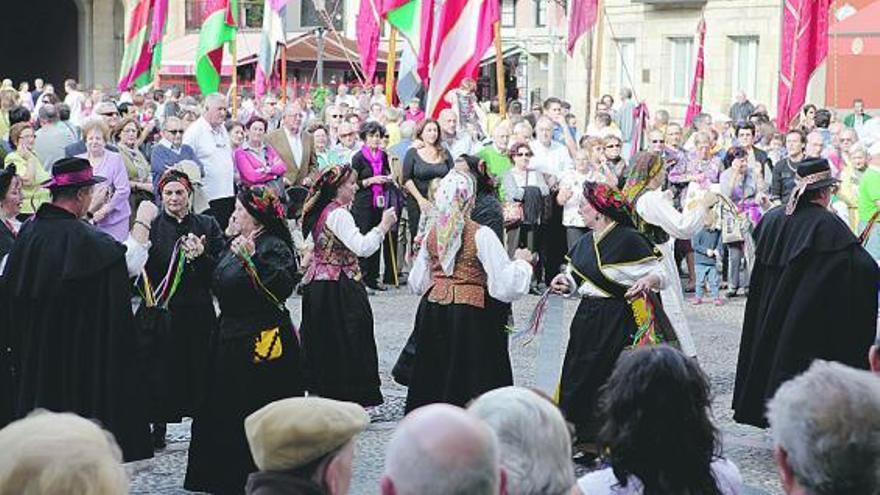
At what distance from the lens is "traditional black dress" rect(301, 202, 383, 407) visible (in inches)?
374

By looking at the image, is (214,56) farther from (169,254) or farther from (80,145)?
(169,254)

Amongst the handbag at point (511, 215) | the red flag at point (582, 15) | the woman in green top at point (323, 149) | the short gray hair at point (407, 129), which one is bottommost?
the handbag at point (511, 215)

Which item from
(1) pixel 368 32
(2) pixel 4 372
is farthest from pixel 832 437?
(1) pixel 368 32

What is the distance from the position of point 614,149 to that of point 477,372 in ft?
21.6

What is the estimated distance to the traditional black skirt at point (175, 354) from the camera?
8.31 metres

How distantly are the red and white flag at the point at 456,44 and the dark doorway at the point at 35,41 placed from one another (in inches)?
1465

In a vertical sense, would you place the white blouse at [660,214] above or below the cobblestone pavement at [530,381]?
above

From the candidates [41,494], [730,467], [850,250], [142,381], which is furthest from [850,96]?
[41,494]

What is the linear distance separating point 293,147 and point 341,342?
6115 millimetres

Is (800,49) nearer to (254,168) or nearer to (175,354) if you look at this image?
(254,168)

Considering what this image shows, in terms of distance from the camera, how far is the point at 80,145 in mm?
13219

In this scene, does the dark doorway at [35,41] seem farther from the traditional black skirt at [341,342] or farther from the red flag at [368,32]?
the traditional black skirt at [341,342]

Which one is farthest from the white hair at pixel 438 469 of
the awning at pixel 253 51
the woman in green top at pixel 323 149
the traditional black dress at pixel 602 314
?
the awning at pixel 253 51

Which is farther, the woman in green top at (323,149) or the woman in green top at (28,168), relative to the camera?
the woman in green top at (323,149)
